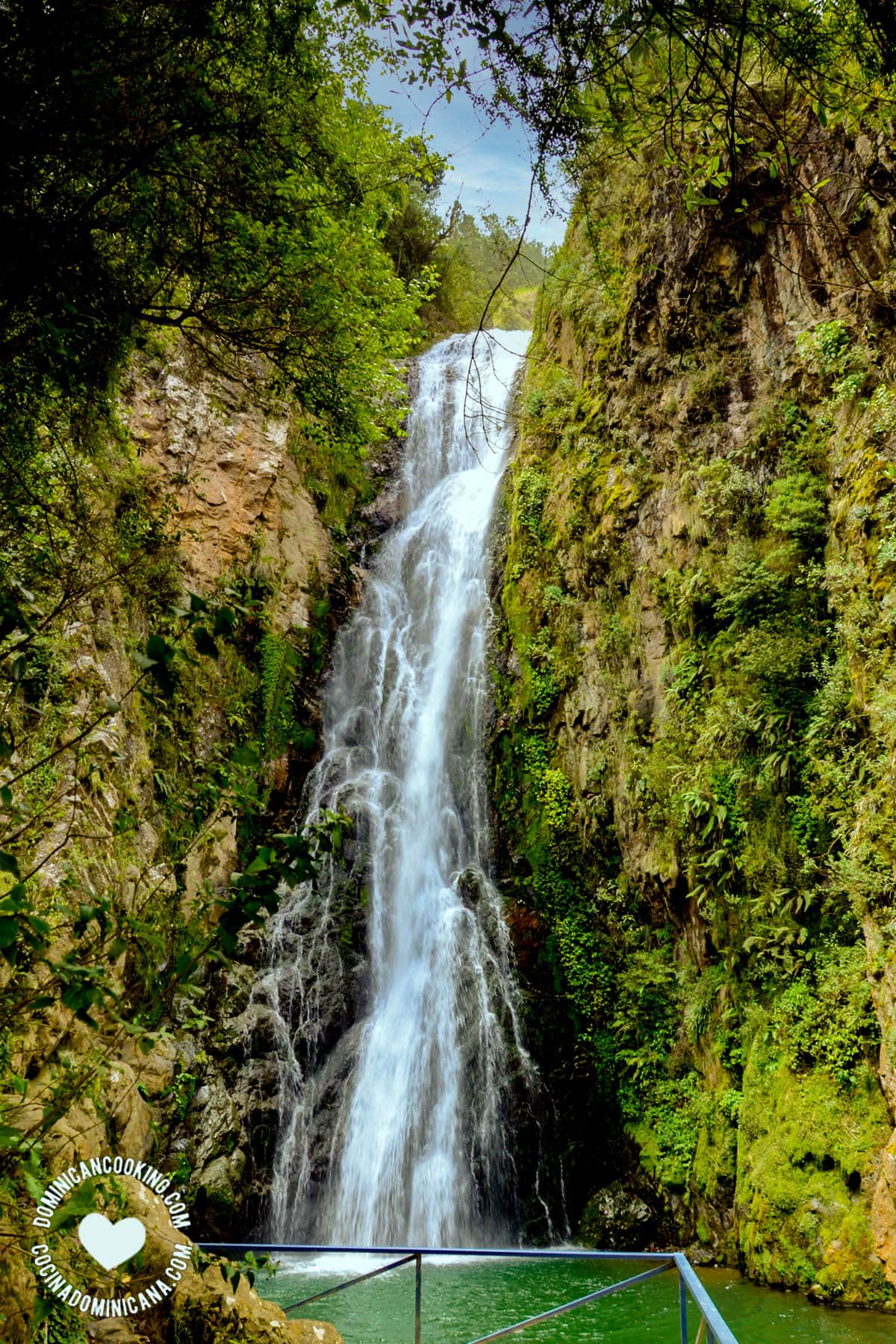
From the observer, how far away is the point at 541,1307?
629cm

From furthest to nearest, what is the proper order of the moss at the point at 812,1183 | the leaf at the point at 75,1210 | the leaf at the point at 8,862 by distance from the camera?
1. the moss at the point at 812,1183
2. the leaf at the point at 75,1210
3. the leaf at the point at 8,862

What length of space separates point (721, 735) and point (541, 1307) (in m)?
5.34

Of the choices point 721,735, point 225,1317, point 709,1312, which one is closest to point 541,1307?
point 225,1317

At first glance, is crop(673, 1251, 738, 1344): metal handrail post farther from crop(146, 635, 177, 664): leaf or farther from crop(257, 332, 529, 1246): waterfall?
crop(257, 332, 529, 1246): waterfall

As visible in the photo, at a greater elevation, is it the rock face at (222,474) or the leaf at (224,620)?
the rock face at (222,474)

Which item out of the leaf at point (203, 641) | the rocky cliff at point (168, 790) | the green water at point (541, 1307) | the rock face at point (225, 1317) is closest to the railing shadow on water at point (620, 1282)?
the rock face at point (225, 1317)

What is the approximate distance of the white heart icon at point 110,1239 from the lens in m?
2.68

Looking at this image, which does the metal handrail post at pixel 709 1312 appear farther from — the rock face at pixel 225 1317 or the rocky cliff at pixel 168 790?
the rock face at pixel 225 1317

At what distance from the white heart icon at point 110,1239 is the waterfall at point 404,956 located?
3.81 m

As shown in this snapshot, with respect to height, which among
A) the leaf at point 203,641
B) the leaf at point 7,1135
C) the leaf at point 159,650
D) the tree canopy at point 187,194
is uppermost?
the tree canopy at point 187,194

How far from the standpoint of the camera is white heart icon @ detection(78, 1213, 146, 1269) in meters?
2.68

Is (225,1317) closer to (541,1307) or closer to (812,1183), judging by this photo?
(541,1307)

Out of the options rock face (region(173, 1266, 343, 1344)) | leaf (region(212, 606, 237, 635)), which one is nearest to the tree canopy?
leaf (region(212, 606, 237, 635))

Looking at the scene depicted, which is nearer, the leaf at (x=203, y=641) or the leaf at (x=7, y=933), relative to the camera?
the leaf at (x=7, y=933)
